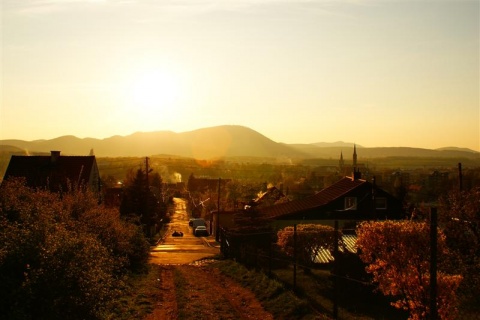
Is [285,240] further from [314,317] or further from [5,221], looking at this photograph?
[5,221]

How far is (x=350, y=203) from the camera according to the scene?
47.6 metres

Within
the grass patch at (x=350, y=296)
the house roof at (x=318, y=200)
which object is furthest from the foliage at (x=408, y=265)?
the house roof at (x=318, y=200)

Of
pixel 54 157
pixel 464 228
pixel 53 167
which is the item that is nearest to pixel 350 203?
pixel 53 167

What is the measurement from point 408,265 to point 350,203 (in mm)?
32404

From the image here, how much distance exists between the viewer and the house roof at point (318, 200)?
155 ft

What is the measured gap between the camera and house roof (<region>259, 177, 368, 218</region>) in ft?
155

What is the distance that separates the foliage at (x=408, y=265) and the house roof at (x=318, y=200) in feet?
92.5

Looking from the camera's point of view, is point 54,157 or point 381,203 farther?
point 381,203

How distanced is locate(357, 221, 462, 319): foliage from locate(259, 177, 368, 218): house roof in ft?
92.5

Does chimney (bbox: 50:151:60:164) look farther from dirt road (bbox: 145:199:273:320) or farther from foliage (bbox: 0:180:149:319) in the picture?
foliage (bbox: 0:180:149:319)

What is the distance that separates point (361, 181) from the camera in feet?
159

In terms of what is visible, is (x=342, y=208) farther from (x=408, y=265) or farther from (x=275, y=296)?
(x=408, y=265)

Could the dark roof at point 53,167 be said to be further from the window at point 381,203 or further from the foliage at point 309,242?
the window at point 381,203

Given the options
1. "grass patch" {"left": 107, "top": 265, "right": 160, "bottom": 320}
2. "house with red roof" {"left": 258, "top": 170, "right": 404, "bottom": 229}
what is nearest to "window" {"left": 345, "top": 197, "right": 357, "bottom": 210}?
"house with red roof" {"left": 258, "top": 170, "right": 404, "bottom": 229}
